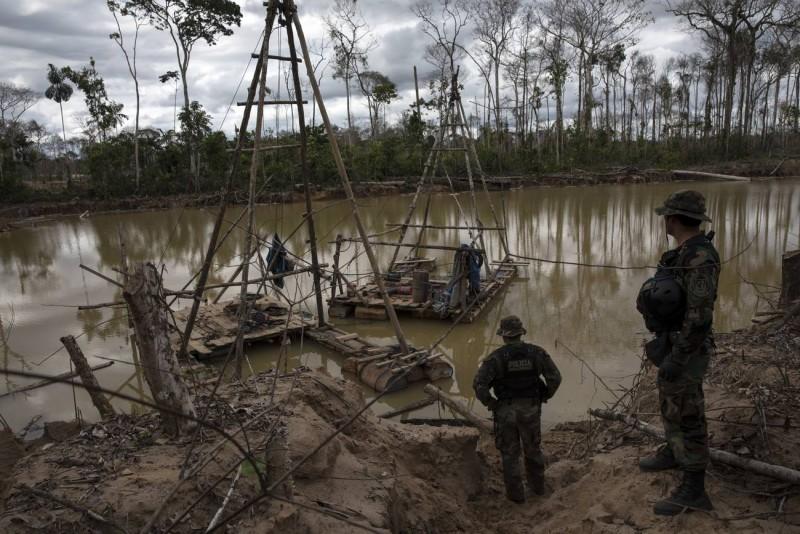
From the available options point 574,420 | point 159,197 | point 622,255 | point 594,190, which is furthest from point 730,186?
point 159,197

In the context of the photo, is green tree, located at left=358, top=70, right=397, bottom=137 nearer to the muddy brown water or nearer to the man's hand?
the muddy brown water

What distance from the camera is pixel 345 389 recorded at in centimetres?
455

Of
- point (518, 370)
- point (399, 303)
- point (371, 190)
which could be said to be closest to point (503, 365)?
point (518, 370)

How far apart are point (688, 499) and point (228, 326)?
682 cm

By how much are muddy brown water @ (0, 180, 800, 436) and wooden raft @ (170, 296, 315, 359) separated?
34 centimetres

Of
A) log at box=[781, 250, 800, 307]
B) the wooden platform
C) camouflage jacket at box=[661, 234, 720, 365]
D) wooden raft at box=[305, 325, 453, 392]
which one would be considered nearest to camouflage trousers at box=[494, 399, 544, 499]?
camouflage jacket at box=[661, 234, 720, 365]

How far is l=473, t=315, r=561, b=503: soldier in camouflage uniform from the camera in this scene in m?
3.95

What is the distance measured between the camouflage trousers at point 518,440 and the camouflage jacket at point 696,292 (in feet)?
4.06

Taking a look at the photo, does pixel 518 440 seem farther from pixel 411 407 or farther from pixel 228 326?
pixel 228 326

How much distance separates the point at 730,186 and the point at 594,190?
6653 millimetres

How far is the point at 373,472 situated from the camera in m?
3.54

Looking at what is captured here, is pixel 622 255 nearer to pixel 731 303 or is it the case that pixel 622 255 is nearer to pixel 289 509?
pixel 731 303

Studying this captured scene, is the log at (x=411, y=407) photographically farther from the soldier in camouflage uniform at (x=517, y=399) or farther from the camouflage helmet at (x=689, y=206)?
the camouflage helmet at (x=689, y=206)

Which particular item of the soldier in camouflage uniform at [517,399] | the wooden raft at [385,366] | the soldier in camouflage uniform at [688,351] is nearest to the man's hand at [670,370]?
the soldier in camouflage uniform at [688,351]
